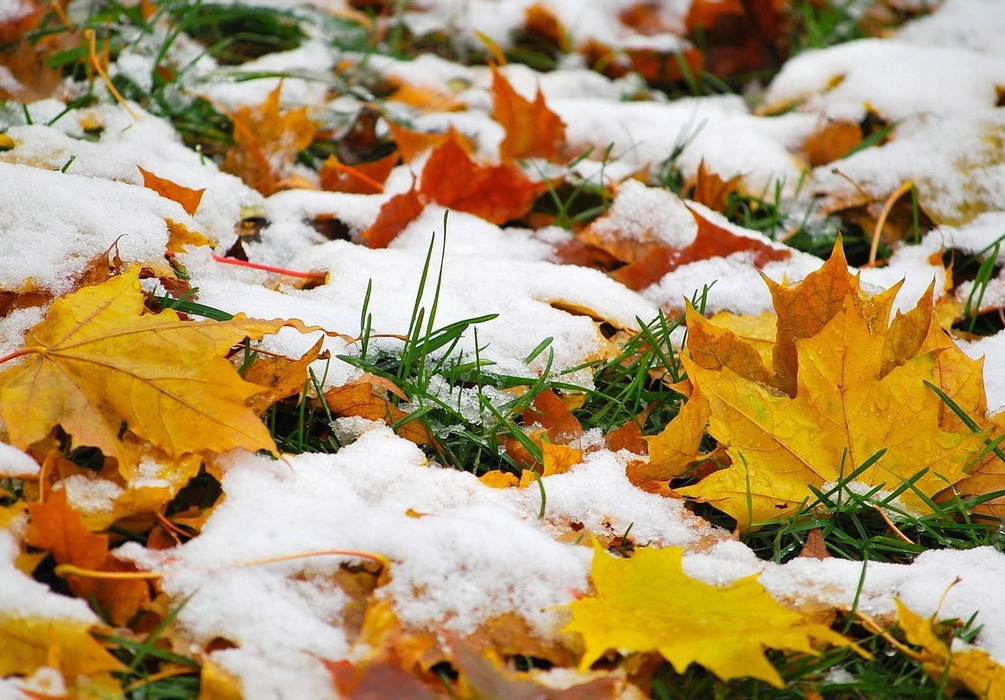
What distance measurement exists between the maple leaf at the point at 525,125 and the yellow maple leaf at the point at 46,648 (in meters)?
1.41

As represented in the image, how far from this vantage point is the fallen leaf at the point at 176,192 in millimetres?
1442

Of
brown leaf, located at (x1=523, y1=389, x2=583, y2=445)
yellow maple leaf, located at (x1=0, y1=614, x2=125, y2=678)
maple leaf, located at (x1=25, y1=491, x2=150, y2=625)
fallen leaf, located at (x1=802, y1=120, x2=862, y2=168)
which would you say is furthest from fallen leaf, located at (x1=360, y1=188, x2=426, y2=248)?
fallen leaf, located at (x1=802, y1=120, x2=862, y2=168)

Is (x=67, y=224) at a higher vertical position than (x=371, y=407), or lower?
higher

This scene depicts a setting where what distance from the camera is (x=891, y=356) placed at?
47.5 inches

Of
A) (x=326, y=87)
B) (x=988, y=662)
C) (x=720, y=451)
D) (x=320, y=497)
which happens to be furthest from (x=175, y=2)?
(x=988, y=662)

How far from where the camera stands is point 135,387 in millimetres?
999

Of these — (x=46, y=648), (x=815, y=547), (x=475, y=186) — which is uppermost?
(x=475, y=186)

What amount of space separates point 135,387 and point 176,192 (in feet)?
1.87

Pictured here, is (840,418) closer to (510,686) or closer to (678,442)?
(678,442)

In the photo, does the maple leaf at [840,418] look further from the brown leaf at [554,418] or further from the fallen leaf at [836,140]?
the fallen leaf at [836,140]

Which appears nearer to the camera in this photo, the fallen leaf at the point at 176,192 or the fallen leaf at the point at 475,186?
the fallen leaf at the point at 176,192

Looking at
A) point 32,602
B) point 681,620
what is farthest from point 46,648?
point 681,620

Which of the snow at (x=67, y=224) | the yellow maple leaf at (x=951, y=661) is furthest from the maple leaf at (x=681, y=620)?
the snow at (x=67, y=224)

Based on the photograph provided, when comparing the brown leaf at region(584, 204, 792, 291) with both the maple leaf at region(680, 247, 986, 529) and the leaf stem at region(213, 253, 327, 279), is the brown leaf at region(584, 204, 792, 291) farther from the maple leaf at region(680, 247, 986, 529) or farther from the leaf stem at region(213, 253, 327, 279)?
the leaf stem at region(213, 253, 327, 279)
